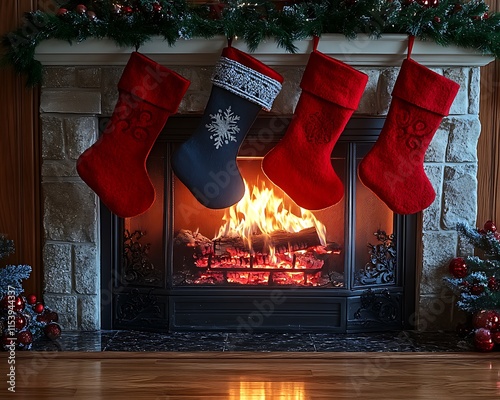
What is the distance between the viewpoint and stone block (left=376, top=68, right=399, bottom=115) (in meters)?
2.53

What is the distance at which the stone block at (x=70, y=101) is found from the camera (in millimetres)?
2539

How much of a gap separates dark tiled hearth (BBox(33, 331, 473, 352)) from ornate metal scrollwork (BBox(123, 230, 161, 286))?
0.68 feet

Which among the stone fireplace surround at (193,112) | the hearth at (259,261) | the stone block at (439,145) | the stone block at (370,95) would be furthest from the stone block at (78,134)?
the stone block at (439,145)

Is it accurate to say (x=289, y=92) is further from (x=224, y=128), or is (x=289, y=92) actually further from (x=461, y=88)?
(x=461, y=88)

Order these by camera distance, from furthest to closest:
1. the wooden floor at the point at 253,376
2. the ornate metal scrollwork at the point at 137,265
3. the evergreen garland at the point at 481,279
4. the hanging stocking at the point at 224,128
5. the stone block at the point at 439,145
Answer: the ornate metal scrollwork at the point at 137,265, the stone block at the point at 439,145, the evergreen garland at the point at 481,279, the hanging stocking at the point at 224,128, the wooden floor at the point at 253,376

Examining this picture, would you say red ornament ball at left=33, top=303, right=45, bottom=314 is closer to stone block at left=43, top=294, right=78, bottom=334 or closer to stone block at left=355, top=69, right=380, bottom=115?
stone block at left=43, top=294, right=78, bottom=334

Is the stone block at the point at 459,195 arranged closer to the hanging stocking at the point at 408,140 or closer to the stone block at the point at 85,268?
the hanging stocking at the point at 408,140

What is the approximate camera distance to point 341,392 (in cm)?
213

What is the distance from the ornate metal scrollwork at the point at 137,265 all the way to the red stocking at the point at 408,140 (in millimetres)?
901

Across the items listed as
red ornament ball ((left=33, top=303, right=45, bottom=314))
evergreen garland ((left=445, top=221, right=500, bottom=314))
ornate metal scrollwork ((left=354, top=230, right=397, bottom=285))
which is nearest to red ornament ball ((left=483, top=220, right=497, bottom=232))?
evergreen garland ((left=445, top=221, right=500, bottom=314))

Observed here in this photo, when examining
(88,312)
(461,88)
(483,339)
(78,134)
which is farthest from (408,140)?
(88,312)

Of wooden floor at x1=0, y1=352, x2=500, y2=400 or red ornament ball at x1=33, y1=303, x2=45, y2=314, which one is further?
red ornament ball at x1=33, y1=303, x2=45, y2=314

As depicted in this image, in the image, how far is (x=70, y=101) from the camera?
8.34ft

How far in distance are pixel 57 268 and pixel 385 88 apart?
142cm
